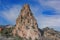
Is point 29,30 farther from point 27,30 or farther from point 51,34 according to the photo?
point 51,34

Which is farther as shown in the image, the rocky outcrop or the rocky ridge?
the rocky outcrop

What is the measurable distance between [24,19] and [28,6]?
81 cm

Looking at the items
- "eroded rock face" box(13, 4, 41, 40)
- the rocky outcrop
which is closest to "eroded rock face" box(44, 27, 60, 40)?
the rocky outcrop

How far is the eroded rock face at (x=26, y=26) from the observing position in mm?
9317

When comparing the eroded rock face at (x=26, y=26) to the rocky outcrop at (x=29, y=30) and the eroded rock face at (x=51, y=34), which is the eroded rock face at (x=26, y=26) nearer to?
the rocky outcrop at (x=29, y=30)

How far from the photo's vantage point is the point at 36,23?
953cm

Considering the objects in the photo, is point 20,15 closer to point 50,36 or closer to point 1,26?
point 1,26

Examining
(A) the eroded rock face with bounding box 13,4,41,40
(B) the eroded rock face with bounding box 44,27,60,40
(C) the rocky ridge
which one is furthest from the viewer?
(B) the eroded rock face with bounding box 44,27,60,40

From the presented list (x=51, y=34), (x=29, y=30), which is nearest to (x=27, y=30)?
(x=29, y=30)

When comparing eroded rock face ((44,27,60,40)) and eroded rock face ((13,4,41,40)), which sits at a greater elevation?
eroded rock face ((13,4,41,40))

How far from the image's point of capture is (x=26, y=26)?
966cm

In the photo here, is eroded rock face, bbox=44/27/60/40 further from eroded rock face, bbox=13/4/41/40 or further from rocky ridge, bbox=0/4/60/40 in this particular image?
eroded rock face, bbox=13/4/41/40

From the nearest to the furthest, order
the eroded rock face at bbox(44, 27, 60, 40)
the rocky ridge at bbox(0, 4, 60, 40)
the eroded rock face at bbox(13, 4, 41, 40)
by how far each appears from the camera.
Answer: the rocky ridge at bbox(0, 4, 60, 40)
the eroded rock face at bbox(13, 4, 41, 40)
the eroded rock face at bbox(44, 27, 60, 40)

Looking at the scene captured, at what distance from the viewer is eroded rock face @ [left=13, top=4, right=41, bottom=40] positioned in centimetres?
932
